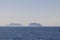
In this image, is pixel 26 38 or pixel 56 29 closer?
pixel 26 38

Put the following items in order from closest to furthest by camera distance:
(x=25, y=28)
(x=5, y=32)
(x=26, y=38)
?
(x=26, y=38) → (x=5, y=32) → (x=25, y=28)

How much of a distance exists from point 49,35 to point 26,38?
7.23 ft

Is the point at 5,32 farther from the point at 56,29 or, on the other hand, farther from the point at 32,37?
the point at 56,29

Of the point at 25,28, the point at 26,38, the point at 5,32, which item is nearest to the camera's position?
the point at 26,38

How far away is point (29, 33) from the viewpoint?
17.5 meters

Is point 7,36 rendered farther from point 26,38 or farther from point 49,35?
point 49,35

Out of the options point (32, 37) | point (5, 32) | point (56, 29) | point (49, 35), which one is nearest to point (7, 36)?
point (5, 32)

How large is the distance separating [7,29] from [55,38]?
4.78 meters

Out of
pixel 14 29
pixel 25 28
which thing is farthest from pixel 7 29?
pixel 25 28

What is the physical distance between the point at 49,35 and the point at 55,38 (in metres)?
0.72

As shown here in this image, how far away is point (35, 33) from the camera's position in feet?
57.6

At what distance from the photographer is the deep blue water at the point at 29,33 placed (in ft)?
54.0

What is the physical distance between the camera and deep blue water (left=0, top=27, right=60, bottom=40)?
16469 mm

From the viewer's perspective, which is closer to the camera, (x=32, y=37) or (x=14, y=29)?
(x=32, y=37)
